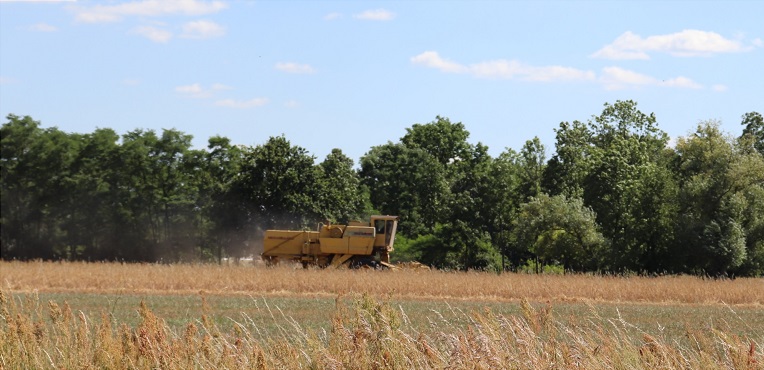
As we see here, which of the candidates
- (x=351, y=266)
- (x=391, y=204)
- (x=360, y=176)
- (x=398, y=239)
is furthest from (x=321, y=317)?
(x=360, y=176)

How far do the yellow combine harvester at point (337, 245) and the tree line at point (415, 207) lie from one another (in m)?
17.9

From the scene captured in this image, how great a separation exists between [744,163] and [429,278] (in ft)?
94.2

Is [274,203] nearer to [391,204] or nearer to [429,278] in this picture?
[391,204]

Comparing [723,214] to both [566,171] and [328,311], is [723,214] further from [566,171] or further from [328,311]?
[328,311]

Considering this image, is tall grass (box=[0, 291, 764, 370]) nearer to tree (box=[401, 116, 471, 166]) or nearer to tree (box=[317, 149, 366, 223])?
tree (box=[317, 149, 366, 223])

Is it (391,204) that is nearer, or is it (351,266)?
(351,266)

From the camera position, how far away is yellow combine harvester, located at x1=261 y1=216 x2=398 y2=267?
4659cm

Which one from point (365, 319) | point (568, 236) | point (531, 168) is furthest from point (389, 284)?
point (531, 168)

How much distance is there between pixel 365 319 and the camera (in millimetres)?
9539

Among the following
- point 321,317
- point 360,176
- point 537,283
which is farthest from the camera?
point 360,176

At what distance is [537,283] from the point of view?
36.2 metres

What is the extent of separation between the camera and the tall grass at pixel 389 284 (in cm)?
3466

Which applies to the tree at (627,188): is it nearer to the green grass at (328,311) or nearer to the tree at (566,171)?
the tree at (566,171)

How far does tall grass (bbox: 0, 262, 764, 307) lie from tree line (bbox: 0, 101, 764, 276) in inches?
799
